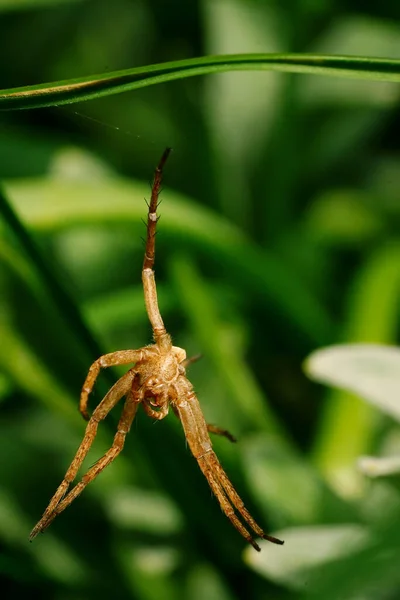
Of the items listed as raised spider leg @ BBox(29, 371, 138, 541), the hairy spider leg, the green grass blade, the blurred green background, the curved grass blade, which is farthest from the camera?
the green grass blade

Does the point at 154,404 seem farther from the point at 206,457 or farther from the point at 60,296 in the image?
the point at 60,296

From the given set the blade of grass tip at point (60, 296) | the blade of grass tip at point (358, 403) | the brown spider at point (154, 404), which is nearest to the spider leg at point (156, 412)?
the brown spider at point (154, 404)

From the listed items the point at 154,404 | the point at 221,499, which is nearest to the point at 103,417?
the point at 154,404

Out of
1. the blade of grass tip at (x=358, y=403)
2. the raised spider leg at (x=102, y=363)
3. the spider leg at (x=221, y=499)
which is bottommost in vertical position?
the spider leg at (x=221, y=499)

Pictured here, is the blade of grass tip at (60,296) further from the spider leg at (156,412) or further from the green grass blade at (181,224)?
the green grass blade at (181,224)

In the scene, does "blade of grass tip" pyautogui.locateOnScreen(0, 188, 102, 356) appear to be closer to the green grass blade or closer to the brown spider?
the brown spider

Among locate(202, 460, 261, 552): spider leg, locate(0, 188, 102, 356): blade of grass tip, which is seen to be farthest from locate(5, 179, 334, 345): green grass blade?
locate(202, 460, 261, 552): spider leg
